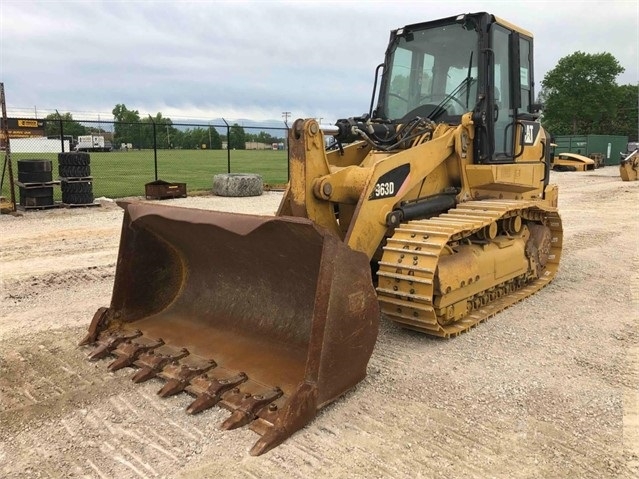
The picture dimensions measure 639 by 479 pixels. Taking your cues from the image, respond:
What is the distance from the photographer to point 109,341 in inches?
176

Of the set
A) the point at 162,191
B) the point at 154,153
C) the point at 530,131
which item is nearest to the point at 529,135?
the point at 530,131

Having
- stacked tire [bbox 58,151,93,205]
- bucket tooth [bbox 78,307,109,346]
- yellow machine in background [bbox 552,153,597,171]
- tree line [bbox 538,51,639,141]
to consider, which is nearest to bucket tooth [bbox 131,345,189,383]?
bucket tooth [bbox 78,307,109,346]

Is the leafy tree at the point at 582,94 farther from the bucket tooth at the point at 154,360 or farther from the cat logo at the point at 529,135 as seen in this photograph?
the bucket tooth at the point at 154,360

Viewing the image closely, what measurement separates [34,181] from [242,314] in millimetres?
9666

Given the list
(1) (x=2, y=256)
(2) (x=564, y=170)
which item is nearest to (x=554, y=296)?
(1) (x=2, y=256)

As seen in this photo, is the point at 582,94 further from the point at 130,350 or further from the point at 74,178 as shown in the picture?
the point at 130,350

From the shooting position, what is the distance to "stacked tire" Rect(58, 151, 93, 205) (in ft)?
41.9

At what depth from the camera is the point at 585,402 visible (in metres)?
3.72

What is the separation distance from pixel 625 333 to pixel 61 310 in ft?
17.2

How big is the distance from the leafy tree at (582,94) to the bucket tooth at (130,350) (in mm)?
Answer: 57937

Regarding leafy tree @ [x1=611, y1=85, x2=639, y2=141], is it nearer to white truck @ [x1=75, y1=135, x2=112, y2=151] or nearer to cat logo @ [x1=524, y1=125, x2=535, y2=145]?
white truck @ [x1=75, y1=135, x2=112, y2=151]

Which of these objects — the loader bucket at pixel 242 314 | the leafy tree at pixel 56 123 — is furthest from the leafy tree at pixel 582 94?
the loader bucket at pixel 242 314

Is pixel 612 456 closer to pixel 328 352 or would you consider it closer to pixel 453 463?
pixel 453 463

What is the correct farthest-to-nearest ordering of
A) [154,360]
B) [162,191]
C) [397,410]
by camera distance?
[162,191], [154,360], [397,410]
